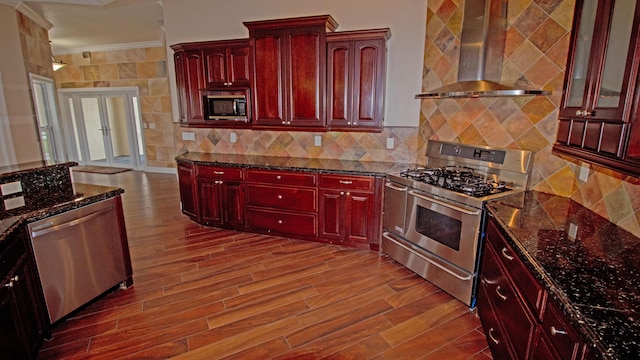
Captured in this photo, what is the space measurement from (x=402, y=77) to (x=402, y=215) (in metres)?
1.60

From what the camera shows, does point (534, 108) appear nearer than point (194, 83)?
Yes

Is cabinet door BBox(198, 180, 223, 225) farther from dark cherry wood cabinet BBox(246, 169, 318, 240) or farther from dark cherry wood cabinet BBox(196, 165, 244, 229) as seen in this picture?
dark cherry wood cabinet BBox(246, 169, 318, 240)

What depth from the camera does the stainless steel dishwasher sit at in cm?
212

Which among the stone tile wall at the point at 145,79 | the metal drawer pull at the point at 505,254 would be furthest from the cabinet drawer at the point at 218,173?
the stone tile wall at the point at 145,79

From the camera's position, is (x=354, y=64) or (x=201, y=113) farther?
(x=201, y=113)

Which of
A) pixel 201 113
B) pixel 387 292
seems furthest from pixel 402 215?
pixel 201 113

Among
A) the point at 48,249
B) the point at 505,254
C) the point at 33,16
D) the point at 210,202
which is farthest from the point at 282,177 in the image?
the point at 33,16

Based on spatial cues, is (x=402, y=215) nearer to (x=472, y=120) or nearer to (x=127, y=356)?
(x=472, y=120)

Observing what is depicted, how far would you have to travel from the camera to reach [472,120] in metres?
3.11

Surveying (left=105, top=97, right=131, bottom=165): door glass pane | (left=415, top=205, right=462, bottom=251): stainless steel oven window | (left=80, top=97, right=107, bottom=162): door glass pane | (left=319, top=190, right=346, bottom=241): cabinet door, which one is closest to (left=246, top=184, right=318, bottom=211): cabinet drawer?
(left=319, top=190, right=346, bottom=241): cabinet door

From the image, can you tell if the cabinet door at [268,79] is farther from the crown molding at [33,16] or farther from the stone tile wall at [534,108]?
the crown molding at [33,16]

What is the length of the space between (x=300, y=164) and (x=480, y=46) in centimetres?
205

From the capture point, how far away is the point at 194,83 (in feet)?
13.6

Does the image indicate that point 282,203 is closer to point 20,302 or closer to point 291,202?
point 291,202
